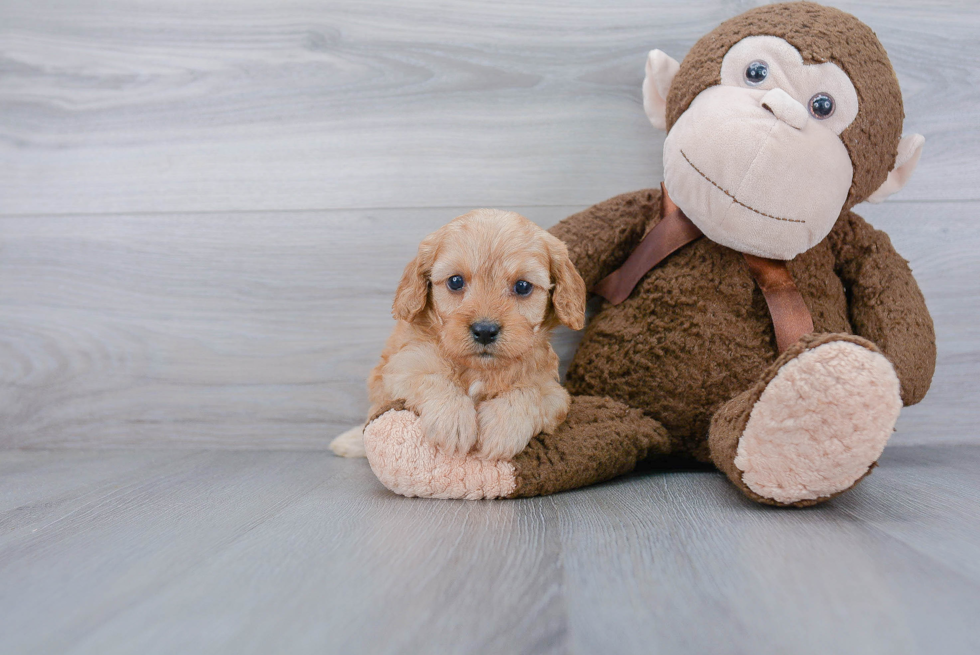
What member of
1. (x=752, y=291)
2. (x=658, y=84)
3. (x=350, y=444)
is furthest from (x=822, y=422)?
(x=350, y=444)

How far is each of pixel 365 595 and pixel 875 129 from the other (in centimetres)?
104

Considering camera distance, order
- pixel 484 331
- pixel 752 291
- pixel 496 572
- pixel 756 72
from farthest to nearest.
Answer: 1. pixel 752 291
2. pixel 756 72
3. pixel 484 331
4. pixel 496 572

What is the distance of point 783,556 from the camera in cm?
72

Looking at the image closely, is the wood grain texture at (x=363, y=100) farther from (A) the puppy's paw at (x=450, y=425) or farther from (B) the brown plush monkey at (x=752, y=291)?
(A) the puppy's paw at (x=450, y=425)

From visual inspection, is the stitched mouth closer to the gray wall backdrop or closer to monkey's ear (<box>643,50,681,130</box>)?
monkey's ear (<box>643,50,681,130</box>)

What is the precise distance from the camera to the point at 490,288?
0.98 meters

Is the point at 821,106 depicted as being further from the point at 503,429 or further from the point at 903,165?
the point at 503,429

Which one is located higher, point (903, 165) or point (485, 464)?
point (903, 165)

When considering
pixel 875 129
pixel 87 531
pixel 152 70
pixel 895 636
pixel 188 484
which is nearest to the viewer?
pixel 895 636

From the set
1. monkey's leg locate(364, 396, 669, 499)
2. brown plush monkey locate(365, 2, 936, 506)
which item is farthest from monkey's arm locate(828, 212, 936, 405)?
monkey's leg locate(364, 396, 669, 499)

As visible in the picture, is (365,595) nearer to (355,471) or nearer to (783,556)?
(783,556)

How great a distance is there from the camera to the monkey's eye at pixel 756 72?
1015 mm

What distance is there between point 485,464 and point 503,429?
0.21ft

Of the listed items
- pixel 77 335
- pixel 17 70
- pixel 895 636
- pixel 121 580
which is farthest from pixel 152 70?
pixel 895 636
